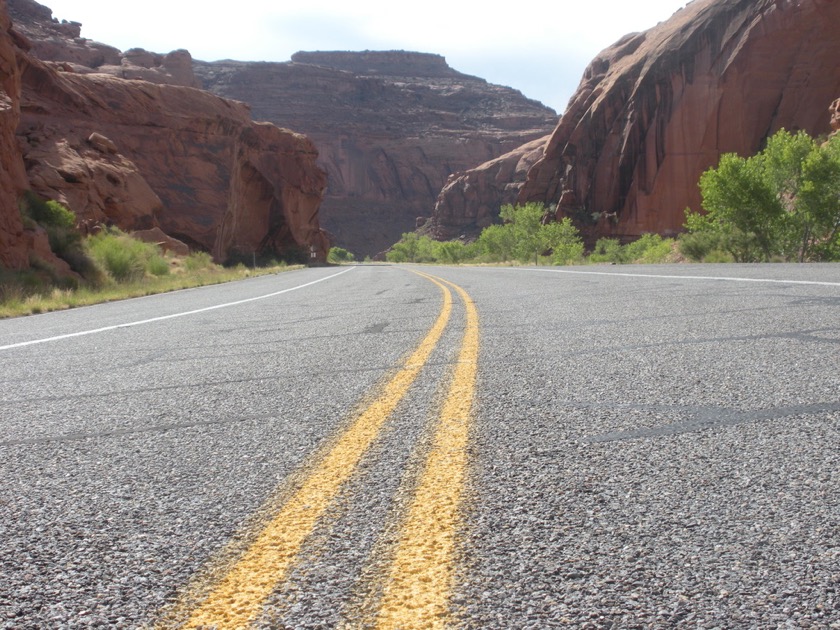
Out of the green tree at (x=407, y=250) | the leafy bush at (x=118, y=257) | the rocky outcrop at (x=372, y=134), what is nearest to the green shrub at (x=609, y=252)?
the leafy bush at (x=118, y=257)

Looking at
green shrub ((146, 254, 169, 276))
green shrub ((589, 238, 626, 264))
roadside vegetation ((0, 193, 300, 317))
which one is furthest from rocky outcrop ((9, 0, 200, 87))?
roadside vegetation ((0, 193, 300, 317))

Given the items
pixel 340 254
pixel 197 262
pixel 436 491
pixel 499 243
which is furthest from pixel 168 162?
pixel 340 254

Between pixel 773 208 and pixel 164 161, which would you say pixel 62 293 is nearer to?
pixel 773 208

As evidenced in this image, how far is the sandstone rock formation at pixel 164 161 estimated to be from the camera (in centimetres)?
2688

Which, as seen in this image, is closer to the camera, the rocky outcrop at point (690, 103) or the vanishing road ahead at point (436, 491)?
the vanishing road ahead at point (436, 491)

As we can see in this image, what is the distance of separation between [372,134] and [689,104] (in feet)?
328

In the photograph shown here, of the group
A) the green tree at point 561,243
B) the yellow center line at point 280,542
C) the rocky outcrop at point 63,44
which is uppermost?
the rocky outcrop at point 63,44

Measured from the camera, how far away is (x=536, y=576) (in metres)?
1.61

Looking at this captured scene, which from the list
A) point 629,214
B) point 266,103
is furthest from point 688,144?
point 266,103

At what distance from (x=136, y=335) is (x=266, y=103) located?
159 meters

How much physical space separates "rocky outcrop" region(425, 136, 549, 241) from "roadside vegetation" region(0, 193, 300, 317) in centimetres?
9227

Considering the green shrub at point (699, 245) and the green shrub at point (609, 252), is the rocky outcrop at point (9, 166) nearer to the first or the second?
the green shrub at point (699, 245)

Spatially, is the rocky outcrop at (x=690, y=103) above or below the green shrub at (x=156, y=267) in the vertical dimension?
above

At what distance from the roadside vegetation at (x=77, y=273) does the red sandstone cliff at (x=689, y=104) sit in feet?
152
